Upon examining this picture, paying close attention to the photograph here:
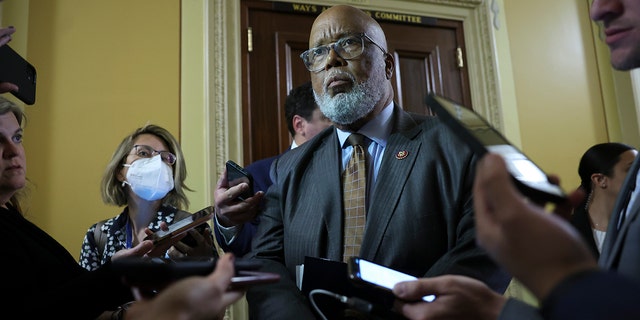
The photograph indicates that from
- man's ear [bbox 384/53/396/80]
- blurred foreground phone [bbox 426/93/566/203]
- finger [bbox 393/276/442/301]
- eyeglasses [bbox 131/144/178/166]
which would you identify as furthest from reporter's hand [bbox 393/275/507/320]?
eyeglasses [bbox 131/144/178/166]

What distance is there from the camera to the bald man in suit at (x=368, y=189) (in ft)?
5.42

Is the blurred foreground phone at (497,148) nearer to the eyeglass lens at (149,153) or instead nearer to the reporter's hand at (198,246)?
the reporter's hand at (198,246)

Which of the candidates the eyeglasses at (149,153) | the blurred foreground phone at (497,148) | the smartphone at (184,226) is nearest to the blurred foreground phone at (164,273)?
the blurred foreground phone at (497,148)

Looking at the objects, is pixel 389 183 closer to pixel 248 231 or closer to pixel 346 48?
pixel 346 48

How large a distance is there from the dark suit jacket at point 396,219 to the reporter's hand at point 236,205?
0.22 ft

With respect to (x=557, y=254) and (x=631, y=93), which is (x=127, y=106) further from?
(x=631, y=93)

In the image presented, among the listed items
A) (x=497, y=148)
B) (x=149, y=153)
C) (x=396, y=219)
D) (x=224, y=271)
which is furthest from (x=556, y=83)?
(x=224, y=271)

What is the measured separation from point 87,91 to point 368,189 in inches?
97.9

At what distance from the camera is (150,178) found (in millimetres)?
2891

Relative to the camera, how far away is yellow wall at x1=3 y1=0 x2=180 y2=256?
3.47m

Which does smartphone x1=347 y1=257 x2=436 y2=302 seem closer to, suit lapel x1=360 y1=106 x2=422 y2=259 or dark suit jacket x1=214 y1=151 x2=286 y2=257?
suit lapel x1=360 y1=106 x2=422 y2=259

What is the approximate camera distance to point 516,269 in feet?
2.22

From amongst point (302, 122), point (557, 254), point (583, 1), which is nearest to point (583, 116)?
point (583, 1)

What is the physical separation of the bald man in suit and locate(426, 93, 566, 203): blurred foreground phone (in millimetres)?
643
